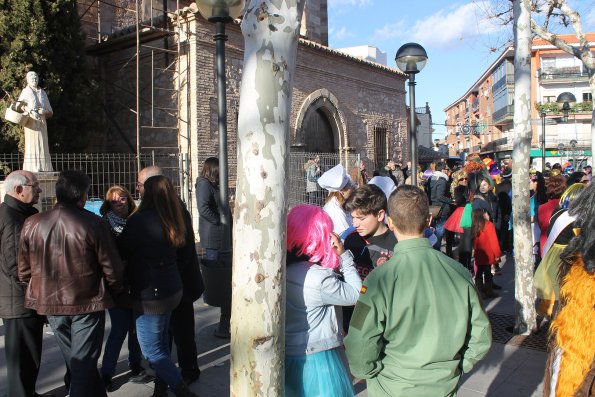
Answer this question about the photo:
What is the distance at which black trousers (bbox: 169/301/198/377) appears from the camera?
14.2 feet

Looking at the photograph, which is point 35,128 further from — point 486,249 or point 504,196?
point 504,196

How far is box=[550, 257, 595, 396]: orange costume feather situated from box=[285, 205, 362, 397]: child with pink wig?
98 centimetres

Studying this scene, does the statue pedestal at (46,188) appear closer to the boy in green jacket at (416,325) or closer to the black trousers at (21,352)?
the black trousers at (21,352)

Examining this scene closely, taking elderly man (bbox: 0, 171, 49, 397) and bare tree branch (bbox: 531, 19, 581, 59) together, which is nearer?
elderly man (bbox: 0, 171, 49, 397)

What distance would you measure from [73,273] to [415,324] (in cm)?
238

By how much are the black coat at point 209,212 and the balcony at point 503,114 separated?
169 feet

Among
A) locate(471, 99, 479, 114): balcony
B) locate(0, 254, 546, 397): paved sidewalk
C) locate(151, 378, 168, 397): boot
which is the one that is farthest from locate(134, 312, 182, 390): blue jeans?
locate(471, 99, 479, 114): balcony

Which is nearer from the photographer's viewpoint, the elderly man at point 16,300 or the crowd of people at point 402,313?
the crowd of people at point 402,313

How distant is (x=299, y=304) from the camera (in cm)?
262

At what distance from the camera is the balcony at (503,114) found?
52.4m

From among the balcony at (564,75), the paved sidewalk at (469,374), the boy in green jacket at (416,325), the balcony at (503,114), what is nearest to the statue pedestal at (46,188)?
the paved sidewalk at (469,374)

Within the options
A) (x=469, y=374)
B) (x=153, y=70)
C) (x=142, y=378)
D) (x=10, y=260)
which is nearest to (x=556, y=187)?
(x=469, y=374)

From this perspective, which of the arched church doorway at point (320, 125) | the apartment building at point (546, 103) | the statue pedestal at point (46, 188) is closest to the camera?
the statue pedestal at point (46, 188)

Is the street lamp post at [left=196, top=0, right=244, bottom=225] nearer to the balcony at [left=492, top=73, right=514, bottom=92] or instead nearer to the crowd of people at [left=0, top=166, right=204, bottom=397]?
the crowd of people at [left=0, top=166, right=204, bottom=397]
